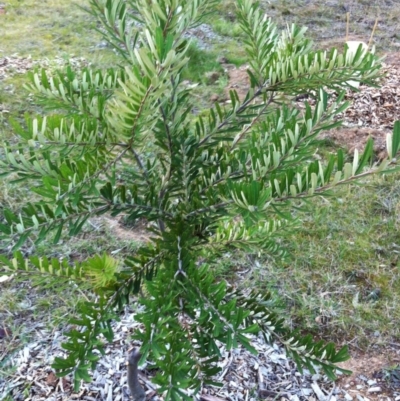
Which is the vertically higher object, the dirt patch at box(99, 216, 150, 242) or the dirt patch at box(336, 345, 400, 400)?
the dirt patch at box(99, 216, 150, 242)

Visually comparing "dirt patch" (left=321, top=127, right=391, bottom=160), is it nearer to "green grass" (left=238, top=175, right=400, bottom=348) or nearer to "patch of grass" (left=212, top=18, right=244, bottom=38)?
"green grass" (left=238, top=175, right=400, bottom=348)

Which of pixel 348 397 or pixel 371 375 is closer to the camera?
pixel 348 397

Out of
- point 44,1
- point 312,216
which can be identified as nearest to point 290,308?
point 312,216

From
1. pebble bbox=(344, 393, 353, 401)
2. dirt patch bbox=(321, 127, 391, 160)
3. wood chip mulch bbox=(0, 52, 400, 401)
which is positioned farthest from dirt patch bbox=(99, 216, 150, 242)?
dirt patch bbox=(321, 127, 391, 160)

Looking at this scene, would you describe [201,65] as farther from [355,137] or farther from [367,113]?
[355,137]

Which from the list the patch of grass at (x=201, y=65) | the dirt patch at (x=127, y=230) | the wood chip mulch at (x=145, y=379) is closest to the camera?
the wood chip mulch at (x=145, y=379)

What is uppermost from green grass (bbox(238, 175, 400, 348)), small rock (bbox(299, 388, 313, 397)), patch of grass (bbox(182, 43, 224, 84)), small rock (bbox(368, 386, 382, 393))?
patch of grass (bbox(182, 43, 224, 84))

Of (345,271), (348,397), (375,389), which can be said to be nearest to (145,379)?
(348,397)

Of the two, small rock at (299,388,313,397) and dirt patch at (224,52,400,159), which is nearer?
small rock at (299,388,313,397)

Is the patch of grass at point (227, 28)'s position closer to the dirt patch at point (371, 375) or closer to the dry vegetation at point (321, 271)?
the dry vegetation at point (321, 271)

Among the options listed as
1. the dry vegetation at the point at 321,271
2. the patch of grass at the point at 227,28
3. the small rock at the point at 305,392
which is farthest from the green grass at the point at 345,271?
the patch of grass at the point at 227,28

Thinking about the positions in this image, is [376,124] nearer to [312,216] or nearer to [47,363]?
[312,216]

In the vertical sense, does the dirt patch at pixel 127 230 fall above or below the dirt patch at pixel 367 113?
below

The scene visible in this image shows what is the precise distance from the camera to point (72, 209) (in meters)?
0.85
